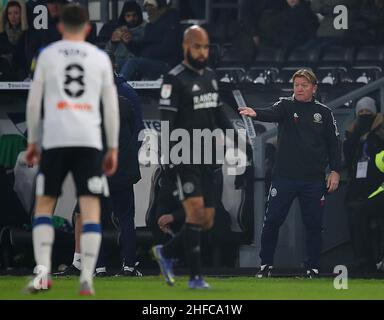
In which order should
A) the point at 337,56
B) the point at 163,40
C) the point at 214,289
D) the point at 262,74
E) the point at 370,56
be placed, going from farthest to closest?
the point at 337,56
the point at 370,56
the point at 262,74
the point at 163,40
the point at 214,289

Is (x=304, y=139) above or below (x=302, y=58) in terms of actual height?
below

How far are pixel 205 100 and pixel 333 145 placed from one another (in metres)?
2.85

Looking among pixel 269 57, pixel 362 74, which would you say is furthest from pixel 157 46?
pixel 362 74

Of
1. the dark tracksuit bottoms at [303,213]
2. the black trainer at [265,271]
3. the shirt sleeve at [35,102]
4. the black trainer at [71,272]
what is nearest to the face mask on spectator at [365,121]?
the dark tracksuit bottoms at [303,213]

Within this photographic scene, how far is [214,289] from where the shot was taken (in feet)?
36.8

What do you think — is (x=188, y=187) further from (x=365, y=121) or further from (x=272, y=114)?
(x=365, y=121)

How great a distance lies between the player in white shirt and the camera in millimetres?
9438

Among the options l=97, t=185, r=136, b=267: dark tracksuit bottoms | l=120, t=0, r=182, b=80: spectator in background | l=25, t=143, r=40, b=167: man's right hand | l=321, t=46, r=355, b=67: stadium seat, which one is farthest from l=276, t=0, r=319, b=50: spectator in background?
l=25, t=143, r=40, b=167: man's right hand

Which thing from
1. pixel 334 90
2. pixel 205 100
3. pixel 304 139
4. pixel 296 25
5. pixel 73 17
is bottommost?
pixel 304 139

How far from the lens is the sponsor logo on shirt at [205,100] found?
10789 millimetres

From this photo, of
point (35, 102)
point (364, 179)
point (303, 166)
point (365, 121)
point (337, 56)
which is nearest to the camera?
point (35, 102)

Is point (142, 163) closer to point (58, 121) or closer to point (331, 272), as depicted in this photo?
point (331, 272)

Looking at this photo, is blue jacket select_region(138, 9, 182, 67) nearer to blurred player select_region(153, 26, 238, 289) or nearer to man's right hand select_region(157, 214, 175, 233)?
man's right hand select_region(157, 214, 175, 233)

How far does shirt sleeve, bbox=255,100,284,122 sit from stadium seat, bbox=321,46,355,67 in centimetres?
355
